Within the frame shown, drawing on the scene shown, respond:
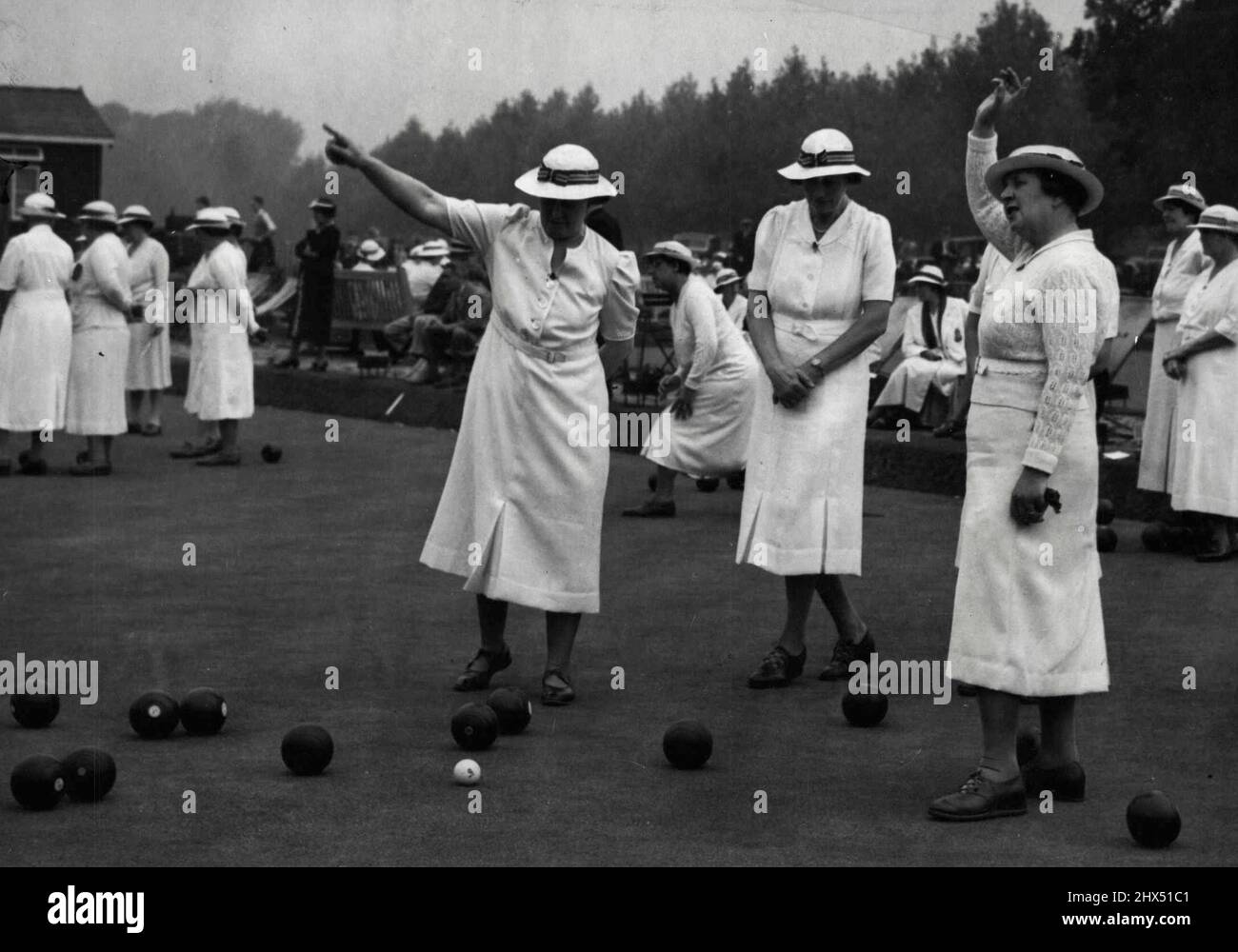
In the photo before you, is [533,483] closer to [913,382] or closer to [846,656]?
[846,656]

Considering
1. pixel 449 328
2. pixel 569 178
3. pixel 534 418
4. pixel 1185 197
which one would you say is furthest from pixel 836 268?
pixel 449 328

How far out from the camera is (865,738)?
25.9 ft

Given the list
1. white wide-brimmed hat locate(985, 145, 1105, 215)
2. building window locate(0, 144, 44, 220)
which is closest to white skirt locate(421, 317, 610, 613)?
white wide-brimmed hat locate(985, 145, 1105, 215)

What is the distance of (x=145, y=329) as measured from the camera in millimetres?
21109

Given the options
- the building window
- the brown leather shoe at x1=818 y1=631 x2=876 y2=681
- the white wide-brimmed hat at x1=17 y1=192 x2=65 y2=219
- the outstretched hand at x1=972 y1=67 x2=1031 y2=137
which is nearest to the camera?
the outstretched hand at x1=972 y1=67 x2=1031 y2=137

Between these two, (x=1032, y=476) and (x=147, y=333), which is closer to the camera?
(x=1032, y=476)

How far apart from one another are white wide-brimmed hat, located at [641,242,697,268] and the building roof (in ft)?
56.2

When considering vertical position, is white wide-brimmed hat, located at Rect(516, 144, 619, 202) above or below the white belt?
above

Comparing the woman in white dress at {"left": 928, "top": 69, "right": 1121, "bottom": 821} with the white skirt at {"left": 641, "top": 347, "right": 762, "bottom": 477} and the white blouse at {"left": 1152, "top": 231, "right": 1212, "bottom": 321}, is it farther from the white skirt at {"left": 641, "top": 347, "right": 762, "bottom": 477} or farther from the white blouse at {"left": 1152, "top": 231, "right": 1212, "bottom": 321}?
the white skirt at {"left": 641, "top": 347, "right": 762, "bottom": 477}

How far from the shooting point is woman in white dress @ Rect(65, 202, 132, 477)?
17.4 meters

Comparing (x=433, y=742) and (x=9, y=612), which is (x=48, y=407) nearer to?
(x=9, y=612)

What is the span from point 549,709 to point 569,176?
2169 millimetres

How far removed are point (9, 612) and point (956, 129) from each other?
12636 mm

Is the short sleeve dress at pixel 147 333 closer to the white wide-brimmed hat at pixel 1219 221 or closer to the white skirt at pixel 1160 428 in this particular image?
the white skirt at pixel 1160 428
